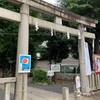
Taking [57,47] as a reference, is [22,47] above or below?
below

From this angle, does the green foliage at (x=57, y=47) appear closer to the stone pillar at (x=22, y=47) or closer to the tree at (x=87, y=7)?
the tree at (x=87, y=7)

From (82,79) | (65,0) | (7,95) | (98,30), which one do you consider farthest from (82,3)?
(7,95)

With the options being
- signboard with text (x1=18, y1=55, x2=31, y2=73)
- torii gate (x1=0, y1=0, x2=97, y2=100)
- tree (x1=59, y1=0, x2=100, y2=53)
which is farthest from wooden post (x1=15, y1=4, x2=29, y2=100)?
tree (x1=59, y1=0, x2=100, y2=53)

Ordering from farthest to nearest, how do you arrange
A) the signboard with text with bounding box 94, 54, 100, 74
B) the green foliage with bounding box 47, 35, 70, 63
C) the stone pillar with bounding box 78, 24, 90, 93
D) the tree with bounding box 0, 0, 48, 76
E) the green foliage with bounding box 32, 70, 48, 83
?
1. the green foliage with bounding box 47, 35, 70, 63
2. the green foliage with bounding box 32, 70, 48, 83
3. the tree with bounding box 0, 0, 48, 76
4. the signboard with text with bounding box 94, 54, 100, 74
5. the stone pillar with bounding box 78, 24, 90, 93

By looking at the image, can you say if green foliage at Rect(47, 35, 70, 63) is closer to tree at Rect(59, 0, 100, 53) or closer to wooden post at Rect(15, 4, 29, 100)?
tree at Rect(59, 0, 100, 53)

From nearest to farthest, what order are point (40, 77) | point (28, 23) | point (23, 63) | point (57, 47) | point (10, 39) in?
1. point (23, 63)
2. point (28, 23)
3. point (10, 39)
4. point (40, 77)
5. point (57, 47)

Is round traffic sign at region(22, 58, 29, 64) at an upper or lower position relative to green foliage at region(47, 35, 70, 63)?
lower

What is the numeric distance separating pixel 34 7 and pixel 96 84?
5411 mm

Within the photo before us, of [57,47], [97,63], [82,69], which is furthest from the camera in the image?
[57,47]

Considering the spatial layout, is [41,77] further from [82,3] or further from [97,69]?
[82,3]

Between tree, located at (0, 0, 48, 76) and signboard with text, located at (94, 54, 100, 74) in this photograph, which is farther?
tree, located at (0, 0, 48, 76)

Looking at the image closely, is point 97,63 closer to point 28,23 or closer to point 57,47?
point 28,23

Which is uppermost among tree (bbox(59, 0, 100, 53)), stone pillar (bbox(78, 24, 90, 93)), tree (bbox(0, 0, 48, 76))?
tree (bbox(59, 0, 100, 53))

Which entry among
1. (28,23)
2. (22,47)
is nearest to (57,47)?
(28,23)
